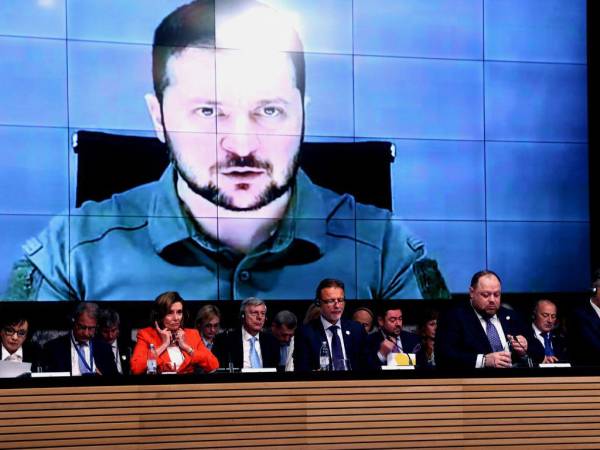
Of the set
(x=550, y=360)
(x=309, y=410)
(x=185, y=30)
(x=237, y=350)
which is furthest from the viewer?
(x=185, y=30)

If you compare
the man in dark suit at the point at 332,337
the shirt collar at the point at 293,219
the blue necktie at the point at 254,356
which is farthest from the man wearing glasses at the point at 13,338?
the shirt collar at the point at 293,219

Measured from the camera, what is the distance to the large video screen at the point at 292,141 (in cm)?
1101

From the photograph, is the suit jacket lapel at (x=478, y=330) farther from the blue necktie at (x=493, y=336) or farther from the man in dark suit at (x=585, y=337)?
the man in dark suit at (x=585, y=337)

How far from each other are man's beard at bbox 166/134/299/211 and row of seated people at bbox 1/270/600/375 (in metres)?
2.07

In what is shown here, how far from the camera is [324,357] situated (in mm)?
8258

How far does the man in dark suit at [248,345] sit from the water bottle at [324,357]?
870 millimetres

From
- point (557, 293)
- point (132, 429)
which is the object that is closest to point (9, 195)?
point (132, 429)

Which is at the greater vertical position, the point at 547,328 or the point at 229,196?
the point at 229,196

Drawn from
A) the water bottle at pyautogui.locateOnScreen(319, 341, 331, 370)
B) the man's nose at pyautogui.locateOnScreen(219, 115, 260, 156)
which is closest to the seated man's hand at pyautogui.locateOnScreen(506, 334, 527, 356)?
the water bottle at pyautogui.locateOnScreen(319, 341, 331, 370)

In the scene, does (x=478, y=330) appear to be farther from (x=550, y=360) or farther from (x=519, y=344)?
(x=550, y=360)

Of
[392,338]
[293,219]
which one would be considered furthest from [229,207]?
[392,338]

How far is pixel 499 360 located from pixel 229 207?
13.9 feet

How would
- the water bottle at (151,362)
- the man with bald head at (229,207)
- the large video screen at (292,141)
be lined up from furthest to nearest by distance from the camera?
the man with bald head at (229,207) → the large video screen at (292,141) → the water bottle at (151,362)

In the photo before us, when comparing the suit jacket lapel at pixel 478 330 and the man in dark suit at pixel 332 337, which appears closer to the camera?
the suit jacket lapel at pixel 478 330
